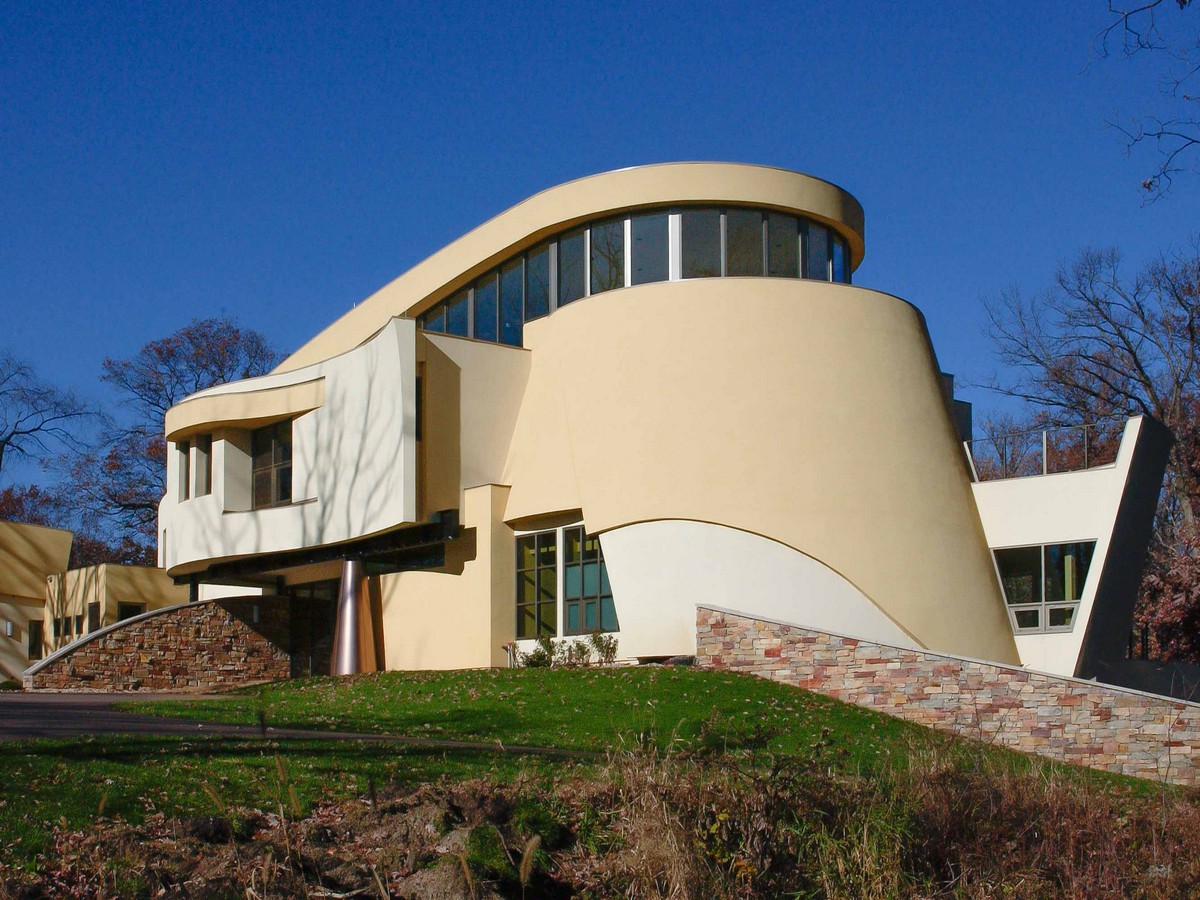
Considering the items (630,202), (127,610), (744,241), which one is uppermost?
(630,202)

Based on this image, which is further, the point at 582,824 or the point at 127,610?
the point at 127,610

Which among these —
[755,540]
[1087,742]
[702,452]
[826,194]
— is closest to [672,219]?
[826,194]

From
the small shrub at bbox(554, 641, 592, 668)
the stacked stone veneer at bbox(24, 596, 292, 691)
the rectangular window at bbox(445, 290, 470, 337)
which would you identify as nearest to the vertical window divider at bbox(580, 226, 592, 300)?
the rectangular window at bbox(445, 290, 470, 337)

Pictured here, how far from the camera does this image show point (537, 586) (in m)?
24.5

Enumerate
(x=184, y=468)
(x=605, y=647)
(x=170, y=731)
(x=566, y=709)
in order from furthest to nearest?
(x=184, y=468) → (x=605, y=647) → (x=566, y=709) → (x=170, y=731)

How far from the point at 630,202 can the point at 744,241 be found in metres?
2.26

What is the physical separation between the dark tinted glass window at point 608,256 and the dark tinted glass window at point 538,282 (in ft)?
4.39

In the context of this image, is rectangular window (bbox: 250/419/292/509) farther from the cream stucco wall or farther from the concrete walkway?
the concrete walkway

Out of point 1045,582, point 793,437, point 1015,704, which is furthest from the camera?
point 1045,582

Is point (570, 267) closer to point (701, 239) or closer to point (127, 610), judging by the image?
point (701, 239)

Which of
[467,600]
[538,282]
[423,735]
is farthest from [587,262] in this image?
[423,735]

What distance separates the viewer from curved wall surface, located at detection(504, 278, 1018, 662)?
855 inches

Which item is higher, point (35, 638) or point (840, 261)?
point (840, 261)

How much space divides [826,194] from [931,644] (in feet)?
29.6
